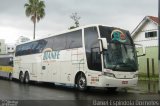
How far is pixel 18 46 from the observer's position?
30.9 meters

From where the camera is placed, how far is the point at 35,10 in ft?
173

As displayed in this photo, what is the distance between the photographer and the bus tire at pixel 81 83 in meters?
19.4

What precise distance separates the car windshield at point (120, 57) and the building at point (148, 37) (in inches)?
671

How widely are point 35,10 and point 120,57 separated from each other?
3625 cm

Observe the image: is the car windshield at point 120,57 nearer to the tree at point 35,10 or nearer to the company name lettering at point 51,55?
the company name lettering at point 51,55

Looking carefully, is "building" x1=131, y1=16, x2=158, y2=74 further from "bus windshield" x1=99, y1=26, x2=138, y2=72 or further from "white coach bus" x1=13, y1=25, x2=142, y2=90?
"bus windshield" x1=99, y1=26, x2=138, y2=72

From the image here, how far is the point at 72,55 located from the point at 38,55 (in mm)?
5623

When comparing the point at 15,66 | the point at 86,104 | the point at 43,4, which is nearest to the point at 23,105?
the point at 86,104

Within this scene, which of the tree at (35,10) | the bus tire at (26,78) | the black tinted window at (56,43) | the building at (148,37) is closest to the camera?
the black tinted window at (56,43)

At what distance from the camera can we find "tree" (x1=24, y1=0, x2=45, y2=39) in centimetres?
5250

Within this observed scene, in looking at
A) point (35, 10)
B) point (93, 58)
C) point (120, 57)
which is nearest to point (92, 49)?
point (93, 58)

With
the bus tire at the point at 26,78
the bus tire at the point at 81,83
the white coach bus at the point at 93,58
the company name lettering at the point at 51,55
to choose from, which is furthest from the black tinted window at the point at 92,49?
the bus tire at the point at 26,78

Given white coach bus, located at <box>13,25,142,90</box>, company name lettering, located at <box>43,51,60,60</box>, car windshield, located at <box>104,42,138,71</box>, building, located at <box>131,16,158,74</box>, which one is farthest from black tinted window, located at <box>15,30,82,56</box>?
building, located at <box>131,16,158,74</box>

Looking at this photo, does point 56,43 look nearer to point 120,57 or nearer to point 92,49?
point 92,49
